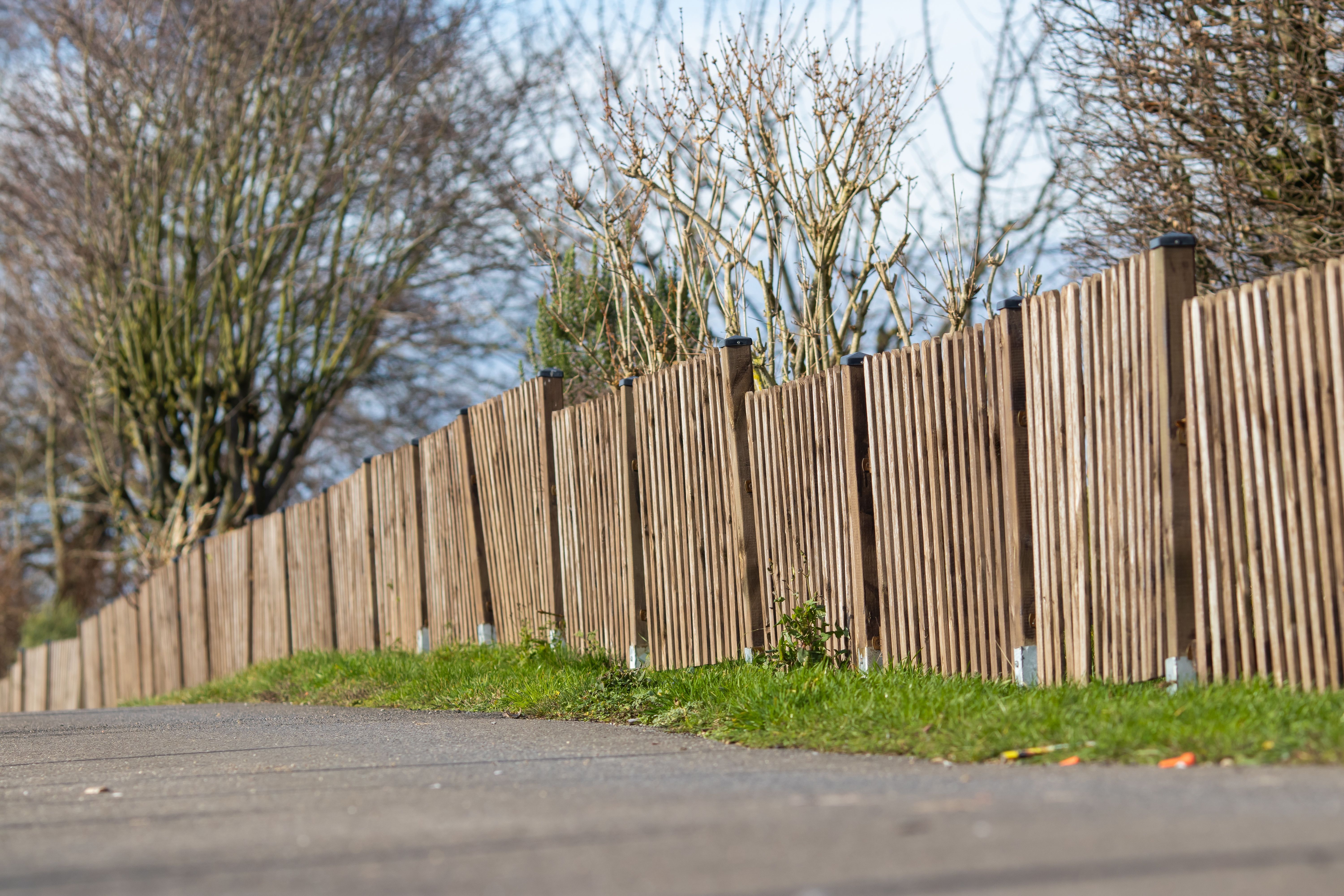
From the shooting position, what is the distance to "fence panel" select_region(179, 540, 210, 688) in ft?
53.3

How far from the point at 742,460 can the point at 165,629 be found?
12782 mm

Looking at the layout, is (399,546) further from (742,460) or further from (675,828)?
(675,828)

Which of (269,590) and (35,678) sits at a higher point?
(269,590)

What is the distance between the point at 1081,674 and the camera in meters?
5.21

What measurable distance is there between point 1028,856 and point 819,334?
19.3 feet

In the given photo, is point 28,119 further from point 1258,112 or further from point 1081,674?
point 1081,674

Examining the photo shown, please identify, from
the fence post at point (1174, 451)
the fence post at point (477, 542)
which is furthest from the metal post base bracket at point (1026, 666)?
the fence post at point (477, 542)

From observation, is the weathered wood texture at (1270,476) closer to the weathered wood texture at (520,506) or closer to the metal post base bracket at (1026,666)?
the metal post base bracket at (1026,666)

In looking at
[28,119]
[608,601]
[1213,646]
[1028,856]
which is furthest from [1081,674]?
[28,119]

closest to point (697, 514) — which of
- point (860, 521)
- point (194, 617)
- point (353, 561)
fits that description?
point (860, 521)

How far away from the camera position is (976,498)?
5.67m

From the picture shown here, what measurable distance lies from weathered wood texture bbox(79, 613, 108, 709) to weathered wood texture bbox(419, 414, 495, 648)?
11.6 meters

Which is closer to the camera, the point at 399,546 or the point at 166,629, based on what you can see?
the point at 399,546

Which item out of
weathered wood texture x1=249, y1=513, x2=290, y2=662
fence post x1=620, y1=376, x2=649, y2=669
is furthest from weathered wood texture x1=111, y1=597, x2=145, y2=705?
fence post x1=620, y1=376, x2=649, y2=669
